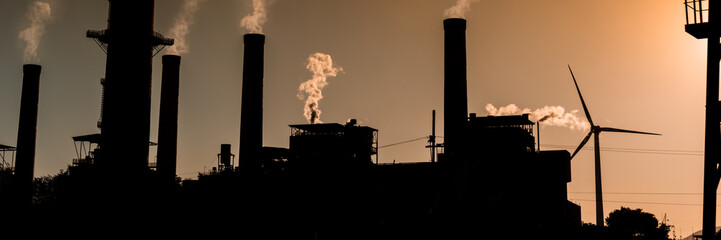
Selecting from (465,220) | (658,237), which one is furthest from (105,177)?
(658,237)

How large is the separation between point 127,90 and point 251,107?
39.0 feet

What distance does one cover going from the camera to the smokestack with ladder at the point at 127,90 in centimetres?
3984

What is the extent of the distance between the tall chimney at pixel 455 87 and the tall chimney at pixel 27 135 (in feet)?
98.3

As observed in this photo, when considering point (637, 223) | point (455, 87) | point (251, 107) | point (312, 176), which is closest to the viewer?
point (455, 87)

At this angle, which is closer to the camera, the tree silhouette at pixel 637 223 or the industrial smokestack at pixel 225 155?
the industrial smokestack at pixel 225 155

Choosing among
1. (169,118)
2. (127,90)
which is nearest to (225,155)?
(169,118)

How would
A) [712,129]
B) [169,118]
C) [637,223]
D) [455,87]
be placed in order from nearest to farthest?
[712,129] < [455,87] < [169,118] < [637,223]

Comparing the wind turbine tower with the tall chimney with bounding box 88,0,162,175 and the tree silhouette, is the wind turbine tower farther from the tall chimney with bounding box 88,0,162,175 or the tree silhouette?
the tree silhouette

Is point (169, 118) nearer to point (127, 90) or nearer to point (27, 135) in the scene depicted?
point (27, 135)

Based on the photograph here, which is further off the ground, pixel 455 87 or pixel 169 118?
pixel 455 87

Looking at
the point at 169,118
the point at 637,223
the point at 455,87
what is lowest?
the point at 637,223

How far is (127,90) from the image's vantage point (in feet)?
132

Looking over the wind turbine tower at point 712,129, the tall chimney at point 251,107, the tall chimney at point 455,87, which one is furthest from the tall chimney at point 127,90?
the wind turbine tower at point 712,129

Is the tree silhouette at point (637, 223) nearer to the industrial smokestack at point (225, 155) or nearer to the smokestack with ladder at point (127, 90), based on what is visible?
the industrial smokestack at point (225, 155)
